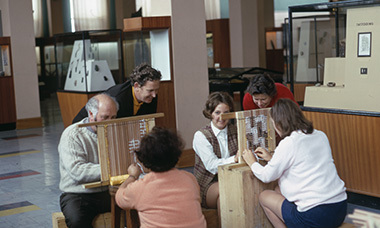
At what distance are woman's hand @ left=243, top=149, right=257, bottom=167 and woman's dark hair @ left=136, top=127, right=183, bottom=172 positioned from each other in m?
0.92

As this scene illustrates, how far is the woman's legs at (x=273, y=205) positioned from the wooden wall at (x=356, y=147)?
1.63 m

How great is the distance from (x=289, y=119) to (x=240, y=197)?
2.12 ft

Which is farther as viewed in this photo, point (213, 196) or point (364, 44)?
point (364, 44)

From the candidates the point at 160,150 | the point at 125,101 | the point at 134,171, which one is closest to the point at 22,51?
the point at 125,101

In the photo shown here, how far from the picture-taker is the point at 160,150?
2.94m

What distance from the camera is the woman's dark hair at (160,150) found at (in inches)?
116

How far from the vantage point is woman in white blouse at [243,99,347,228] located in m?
3.45

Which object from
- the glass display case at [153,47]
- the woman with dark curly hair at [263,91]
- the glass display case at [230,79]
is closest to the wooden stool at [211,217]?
the woman with dark curly hair at [263,91]

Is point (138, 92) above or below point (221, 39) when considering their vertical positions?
below

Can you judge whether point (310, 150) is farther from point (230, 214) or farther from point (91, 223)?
point (91, 223)

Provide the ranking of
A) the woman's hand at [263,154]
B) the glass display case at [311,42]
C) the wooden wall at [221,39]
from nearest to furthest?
the woman's hand at [263,154], the glass display case at [311,42], the wooden wall at [221,39]

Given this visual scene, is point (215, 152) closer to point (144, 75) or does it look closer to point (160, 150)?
point (144, 75)

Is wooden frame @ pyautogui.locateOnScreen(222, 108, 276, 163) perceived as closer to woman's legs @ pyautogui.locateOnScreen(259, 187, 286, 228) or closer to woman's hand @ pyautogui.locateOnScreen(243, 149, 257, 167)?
woman's hand @ pyautogui.locateOnScreen(243, 149, 257, 167)

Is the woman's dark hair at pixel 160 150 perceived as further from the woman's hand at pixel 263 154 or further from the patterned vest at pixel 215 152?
the patterned vest at pixel 215 152
